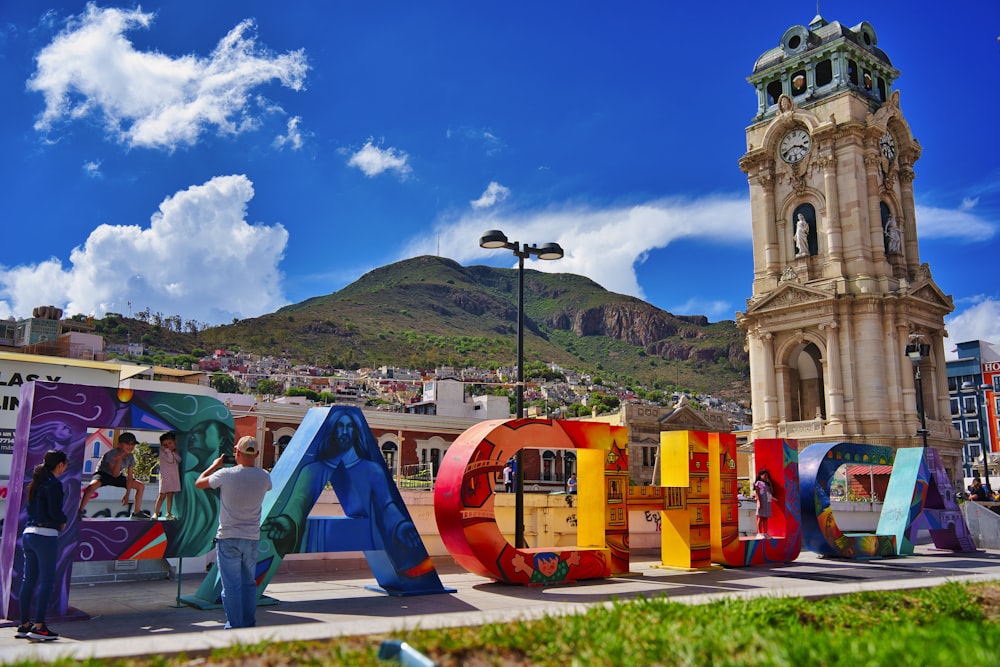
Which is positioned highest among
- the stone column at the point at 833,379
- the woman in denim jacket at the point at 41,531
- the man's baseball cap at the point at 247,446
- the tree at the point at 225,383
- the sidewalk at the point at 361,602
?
the tree at the point at 225,383

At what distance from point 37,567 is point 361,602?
4.05 meters

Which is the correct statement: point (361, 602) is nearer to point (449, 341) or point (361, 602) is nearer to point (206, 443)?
point (206, 443)

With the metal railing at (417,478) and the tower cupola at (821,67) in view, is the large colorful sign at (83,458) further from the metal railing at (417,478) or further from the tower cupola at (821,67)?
Result: the tower cupola at (821,67)

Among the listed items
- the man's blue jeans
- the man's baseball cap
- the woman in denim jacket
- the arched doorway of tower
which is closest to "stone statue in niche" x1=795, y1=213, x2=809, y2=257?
the arched doorway of tower

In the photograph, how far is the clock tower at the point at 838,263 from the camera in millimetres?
39500

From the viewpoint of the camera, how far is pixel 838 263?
40969mm

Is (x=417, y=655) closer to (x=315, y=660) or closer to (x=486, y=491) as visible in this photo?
(x=315, y=660)

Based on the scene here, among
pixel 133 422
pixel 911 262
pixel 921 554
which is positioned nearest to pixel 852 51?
pixel 911 262

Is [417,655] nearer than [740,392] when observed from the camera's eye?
Yes

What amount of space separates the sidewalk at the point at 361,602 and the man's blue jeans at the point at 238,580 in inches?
17.1

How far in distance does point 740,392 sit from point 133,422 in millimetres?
157015

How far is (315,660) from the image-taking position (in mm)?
5285

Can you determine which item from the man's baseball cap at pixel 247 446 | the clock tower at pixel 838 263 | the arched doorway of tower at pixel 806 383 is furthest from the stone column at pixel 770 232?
the man's baseball cap at pixel 247 446

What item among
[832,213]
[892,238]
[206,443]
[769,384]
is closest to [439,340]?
[769,384]
